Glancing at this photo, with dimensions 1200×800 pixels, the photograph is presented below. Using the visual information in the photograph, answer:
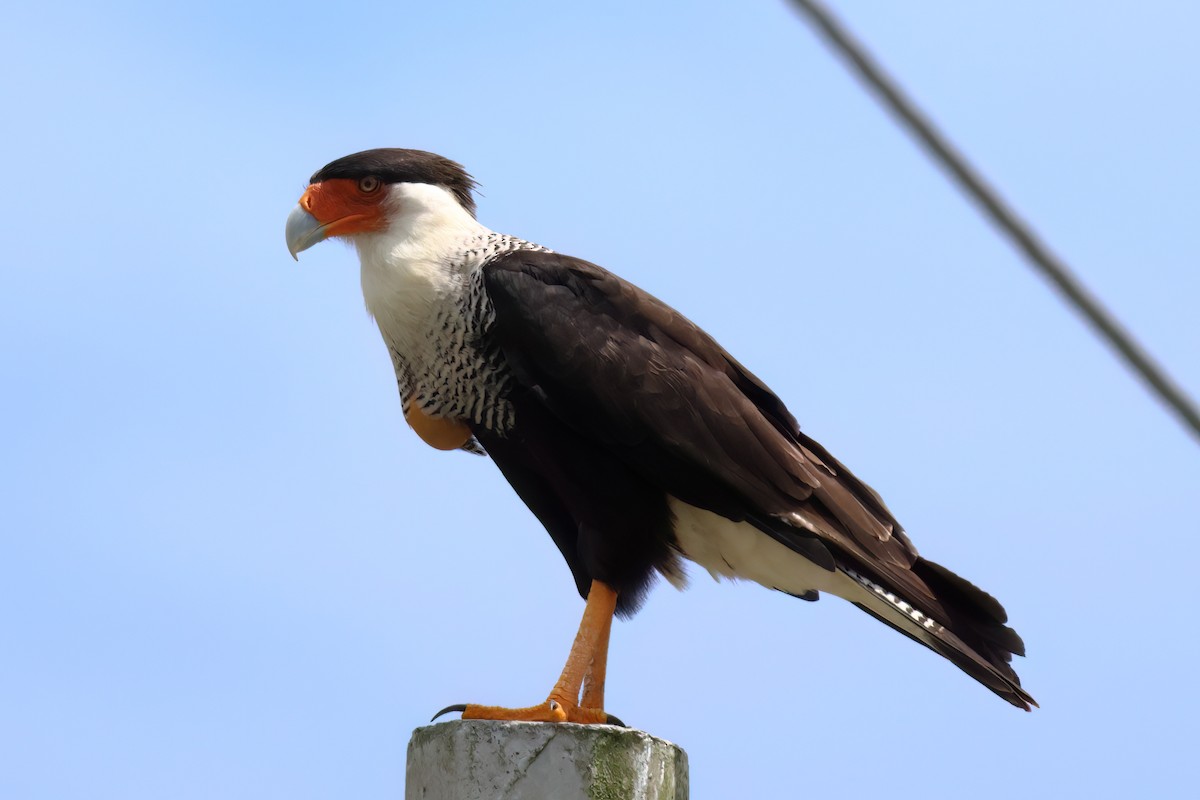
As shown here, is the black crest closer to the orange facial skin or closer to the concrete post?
→ the orange facial skin

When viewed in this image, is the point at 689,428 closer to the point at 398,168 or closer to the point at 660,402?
the point at 660,402

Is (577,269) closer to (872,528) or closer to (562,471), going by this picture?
(562,471)

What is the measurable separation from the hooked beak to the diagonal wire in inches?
142

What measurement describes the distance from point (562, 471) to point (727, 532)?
2.11ft

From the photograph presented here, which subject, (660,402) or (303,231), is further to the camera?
(303,231)

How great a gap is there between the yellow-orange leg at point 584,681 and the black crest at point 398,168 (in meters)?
1.57

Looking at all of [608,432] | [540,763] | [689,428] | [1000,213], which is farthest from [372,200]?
[1000,213]

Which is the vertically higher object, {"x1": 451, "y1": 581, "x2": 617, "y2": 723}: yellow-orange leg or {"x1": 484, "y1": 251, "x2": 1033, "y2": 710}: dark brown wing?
Answer: {"x1": 484, "y1": 251, "x2": 1033, "y2": 710}: dark brown wing

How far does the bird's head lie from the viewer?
16.4 feet

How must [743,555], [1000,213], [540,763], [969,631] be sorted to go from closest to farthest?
[1000,213] → [540,763] → [969,631] → [743,555]

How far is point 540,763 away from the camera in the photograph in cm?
382

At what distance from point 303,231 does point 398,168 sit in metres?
0.41

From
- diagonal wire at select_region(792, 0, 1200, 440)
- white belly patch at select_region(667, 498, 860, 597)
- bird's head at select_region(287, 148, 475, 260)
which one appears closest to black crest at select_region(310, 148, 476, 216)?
bird's head at select_region(287, 148, 475, 260)

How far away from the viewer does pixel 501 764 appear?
3826mm
